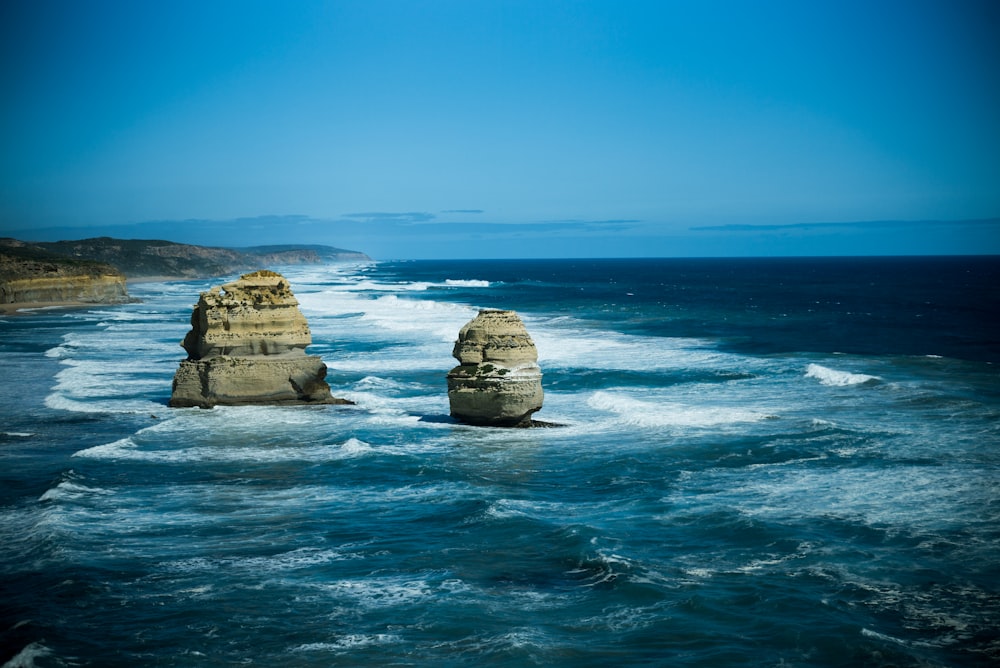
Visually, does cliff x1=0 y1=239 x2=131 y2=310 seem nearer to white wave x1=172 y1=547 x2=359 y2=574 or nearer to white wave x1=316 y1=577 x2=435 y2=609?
white wave x1=172 y1=547 x2=359 y2=574

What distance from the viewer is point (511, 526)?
15.4 metres

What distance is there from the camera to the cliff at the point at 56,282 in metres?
72.3

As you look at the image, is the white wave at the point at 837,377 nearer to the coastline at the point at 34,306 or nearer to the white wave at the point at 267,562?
the white wave at the point at 267,562

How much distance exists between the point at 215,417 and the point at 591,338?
26876 mm

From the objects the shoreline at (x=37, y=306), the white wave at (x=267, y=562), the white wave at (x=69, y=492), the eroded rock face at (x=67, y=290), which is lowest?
the white wave at (x=267, y=562)

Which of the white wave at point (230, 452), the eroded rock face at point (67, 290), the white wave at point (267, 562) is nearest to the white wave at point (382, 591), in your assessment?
the white wave at point (267, 562)

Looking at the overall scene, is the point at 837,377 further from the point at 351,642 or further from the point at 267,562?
the point at 351,642

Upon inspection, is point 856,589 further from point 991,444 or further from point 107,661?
point 991,444

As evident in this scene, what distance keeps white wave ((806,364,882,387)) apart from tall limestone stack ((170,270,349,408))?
637 inches

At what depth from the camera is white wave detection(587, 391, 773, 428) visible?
2400cm

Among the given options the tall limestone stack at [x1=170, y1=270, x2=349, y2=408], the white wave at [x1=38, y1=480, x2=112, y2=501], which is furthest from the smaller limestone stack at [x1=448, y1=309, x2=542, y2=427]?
the white wave at [x1=38, y1=480, x2=112, y2=501]

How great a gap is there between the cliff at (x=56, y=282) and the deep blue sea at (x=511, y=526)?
4482 cm

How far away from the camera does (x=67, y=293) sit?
7725 centimetres

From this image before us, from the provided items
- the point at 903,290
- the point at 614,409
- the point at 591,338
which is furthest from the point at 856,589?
the point at 903,290
